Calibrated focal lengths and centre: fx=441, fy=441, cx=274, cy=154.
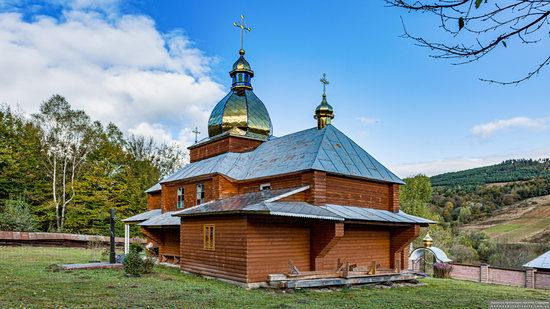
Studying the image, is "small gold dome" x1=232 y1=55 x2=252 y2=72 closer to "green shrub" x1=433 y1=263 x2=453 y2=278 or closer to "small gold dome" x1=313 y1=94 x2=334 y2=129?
"small gold dome" x1=313 y1=94 x2=334 y2=129

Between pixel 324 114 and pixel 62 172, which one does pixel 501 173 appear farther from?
pixel 62 172

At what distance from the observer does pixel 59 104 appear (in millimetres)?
30984

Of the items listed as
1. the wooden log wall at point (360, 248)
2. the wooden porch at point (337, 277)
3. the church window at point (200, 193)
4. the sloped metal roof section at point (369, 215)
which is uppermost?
the church window at point (200, 193)

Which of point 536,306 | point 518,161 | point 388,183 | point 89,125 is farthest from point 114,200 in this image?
point 518,161

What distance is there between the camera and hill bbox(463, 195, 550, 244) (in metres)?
36.5

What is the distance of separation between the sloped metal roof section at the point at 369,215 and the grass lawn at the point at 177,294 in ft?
7.27

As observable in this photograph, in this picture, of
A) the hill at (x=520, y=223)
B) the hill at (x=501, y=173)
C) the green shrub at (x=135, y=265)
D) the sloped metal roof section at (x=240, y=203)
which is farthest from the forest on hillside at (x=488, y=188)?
the green shrub at (x=135, y=265)

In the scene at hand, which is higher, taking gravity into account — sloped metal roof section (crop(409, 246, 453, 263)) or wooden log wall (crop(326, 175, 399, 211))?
wooden log wall (crop(326, 175, 399, 211))

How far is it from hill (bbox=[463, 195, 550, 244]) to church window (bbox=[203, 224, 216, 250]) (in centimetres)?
2832

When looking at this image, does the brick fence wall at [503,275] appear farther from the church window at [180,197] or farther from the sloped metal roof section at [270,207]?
the church window at [180,197]

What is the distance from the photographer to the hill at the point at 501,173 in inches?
2103

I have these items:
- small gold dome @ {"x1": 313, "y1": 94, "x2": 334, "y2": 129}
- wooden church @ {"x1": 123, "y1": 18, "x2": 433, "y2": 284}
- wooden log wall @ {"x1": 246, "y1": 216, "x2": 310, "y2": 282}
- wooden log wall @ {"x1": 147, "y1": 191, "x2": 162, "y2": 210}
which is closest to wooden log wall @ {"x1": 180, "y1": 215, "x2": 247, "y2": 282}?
wooden church @ {"x1": 123, "y1": 18, "x2": 433, "y2": 284}

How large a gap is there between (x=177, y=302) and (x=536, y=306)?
8.21 meters

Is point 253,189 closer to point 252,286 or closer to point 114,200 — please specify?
point 252,286
